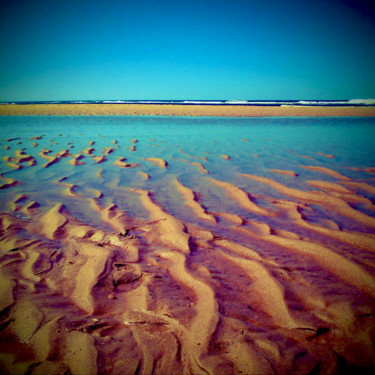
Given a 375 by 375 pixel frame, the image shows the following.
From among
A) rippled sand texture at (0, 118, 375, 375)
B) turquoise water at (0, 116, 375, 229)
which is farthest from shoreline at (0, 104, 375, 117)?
rippled sand texture at (0, 118, 375, 375)

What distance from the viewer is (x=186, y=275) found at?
178 centimetres

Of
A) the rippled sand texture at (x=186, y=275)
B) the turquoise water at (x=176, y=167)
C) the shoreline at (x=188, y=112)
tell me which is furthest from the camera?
the shoreline at (x=188, y=112)

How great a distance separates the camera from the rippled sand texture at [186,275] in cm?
119

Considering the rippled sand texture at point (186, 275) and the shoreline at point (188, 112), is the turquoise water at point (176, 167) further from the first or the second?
the shoreline at point (188, 112)

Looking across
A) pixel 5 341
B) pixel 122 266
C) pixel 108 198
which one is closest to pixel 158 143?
pixel 108 198

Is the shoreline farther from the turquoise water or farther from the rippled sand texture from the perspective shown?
the rippled sand texture

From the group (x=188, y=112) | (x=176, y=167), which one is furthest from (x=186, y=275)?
(x=188, y=112)

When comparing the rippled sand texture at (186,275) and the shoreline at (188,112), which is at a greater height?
the shoreline at (188,112)

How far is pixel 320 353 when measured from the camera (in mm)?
1201

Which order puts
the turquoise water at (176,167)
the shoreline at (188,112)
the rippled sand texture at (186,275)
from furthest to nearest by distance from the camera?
the shoreline at (188,112) < the turquoise water at (176,167) < the rippled sand texture at (186,275)

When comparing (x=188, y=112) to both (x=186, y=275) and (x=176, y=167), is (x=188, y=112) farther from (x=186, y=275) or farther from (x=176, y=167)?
(x=186, y=275)

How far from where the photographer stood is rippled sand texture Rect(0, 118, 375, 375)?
3.90 ft

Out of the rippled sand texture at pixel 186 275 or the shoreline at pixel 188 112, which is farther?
the shoreline at pixel 188 112

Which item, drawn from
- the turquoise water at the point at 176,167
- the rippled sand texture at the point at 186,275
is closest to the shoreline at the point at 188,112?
the turquoise water at the point at 176,167
